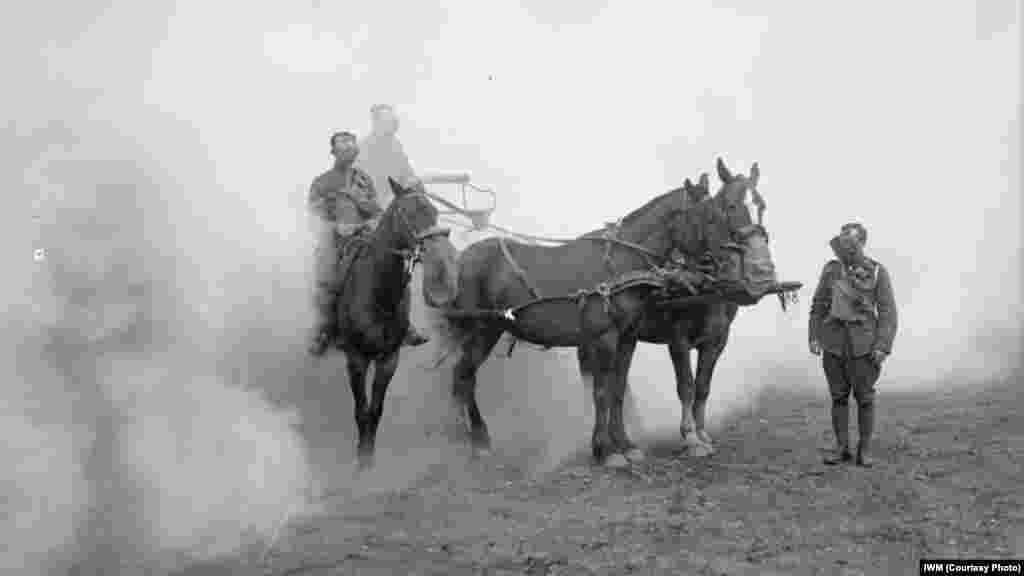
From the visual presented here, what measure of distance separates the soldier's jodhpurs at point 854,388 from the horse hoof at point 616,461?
2.16 meters

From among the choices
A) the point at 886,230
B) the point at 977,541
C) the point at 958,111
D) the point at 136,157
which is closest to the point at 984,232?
the point at 886,230

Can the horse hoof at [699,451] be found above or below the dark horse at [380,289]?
below

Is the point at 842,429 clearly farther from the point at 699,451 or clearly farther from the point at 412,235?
the point at 412,235

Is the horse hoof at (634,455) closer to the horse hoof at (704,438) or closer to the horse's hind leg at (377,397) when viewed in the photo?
the horse hoof at (704,438)

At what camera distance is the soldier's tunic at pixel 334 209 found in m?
10.2

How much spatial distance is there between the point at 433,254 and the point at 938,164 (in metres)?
16.1

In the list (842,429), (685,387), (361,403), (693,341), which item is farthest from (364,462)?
(842,429)

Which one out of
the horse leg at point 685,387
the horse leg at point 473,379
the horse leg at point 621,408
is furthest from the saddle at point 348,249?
the horse leg at point 685,387

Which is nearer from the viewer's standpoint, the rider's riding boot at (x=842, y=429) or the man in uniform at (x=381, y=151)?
the rider's riding boot at (x=842, y=429)

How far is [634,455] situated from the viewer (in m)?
10.2

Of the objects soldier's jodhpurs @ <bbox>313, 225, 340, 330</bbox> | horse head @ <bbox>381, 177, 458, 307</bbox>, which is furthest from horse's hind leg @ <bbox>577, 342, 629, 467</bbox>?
soldier's jodhpurs @ <bbox>313, 225, 340, 330</bbox>

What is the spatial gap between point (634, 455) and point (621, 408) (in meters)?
0.50

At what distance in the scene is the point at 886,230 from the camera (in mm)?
20188

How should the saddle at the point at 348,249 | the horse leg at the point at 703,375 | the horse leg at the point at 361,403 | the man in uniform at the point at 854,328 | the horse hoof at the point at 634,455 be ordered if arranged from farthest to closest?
1. the horse leg at the point at 703,375
2. the horse hoof at the point at 634,455
3. the saddle at the point at 348,249
4. the horse leg at the point at 361,403
5. the man in uniform at the point at 854,328
